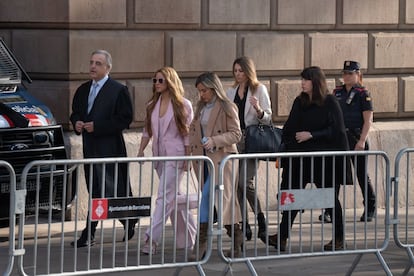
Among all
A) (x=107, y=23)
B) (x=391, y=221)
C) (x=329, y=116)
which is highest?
(x=107, y=23)

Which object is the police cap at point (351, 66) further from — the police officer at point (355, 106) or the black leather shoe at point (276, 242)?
the black leather shoe at point (276, 242)

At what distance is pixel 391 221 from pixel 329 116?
4.32 feet

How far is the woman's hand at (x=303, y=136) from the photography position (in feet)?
34.6

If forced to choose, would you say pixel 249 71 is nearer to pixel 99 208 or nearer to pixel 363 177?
pixel 363 177

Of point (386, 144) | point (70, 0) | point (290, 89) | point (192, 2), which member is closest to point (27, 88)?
point (70, 0)

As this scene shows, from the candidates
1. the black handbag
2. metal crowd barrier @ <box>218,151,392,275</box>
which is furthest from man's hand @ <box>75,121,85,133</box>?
metal crowd barrier @ <box>218,151,392,275</box>

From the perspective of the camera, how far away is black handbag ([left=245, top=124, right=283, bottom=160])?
1109 centimetres

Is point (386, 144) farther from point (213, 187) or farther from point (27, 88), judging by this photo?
point (213, 187)

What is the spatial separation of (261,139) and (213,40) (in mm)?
2541

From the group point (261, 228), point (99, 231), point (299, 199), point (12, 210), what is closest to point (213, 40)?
point (261, 228)

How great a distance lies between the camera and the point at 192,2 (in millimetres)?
13258

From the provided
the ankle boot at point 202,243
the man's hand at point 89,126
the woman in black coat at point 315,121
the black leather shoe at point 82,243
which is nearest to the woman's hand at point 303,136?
the woman in black coat at point 315,121

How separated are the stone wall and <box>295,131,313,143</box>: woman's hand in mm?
2752

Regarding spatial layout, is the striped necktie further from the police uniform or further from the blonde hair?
the police uniform
